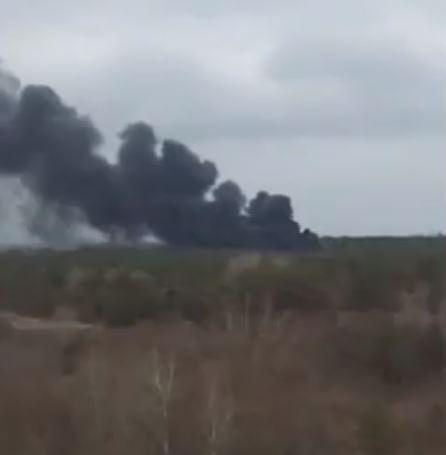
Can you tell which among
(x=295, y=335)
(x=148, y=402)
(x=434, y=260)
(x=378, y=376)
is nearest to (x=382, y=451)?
(x=148, y=402)

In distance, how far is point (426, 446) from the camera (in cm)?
2761

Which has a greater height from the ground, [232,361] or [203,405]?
[232,361]

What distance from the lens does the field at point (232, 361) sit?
2627 cm

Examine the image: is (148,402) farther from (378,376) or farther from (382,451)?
(378,376)

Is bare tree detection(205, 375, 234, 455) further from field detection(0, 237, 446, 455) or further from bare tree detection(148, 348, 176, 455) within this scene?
bare tree detection(148, 348, 176, 455)

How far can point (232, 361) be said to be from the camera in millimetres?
33281

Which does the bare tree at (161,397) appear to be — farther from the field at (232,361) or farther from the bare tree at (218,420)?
the bare tree at (218,420)

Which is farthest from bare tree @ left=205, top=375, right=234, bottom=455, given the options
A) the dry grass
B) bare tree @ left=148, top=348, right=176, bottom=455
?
bare tree @ left=148, top=348, right=176, bottom=455

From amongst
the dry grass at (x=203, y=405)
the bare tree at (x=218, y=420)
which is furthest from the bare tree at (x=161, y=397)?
the bare tree at (x=218, y=420)

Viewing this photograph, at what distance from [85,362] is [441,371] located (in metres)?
11.5

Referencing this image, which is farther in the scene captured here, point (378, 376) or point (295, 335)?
point (295, 335)

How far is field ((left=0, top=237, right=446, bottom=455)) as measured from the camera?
26266 mm

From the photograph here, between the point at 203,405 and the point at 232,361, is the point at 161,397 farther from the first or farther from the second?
the point at 232,361

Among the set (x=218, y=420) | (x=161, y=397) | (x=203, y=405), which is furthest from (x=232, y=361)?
(x=218, y=420)
